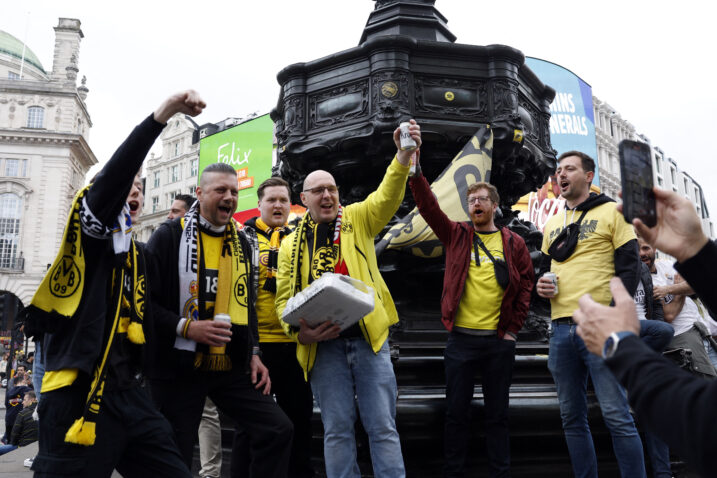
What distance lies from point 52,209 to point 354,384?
150 feet

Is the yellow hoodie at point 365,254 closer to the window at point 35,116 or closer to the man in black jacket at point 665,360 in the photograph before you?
the man in black jacket at point 665,360

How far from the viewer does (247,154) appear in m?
28.8

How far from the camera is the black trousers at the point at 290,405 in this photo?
10.9 ft

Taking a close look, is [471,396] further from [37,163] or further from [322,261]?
[37,163]

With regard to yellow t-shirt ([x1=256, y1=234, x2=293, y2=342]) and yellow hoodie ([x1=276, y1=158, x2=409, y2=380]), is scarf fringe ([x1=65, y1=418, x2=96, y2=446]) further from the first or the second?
yellow t-shirt ([x1=256, y1=234, x2=293, y2=342])

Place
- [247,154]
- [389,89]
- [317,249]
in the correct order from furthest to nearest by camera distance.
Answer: [247,154] < [389,89] < [317,249]

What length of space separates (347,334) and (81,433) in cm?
139

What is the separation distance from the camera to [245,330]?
297cm

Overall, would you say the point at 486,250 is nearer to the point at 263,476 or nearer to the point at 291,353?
the point at 291,353

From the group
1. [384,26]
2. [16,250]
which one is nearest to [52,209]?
[16,250]

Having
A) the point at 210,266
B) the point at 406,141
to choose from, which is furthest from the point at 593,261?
the point at 210,266

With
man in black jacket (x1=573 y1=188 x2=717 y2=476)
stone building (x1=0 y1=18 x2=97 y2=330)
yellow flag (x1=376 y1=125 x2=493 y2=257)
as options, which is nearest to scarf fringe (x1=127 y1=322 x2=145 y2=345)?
man in black jacket (x1=573 y1=188 x2=717 y2=476)

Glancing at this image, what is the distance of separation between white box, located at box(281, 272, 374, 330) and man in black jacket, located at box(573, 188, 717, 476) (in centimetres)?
141

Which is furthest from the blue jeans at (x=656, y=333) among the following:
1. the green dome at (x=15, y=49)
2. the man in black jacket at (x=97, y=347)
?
the green dome at (x=15, y=49)
